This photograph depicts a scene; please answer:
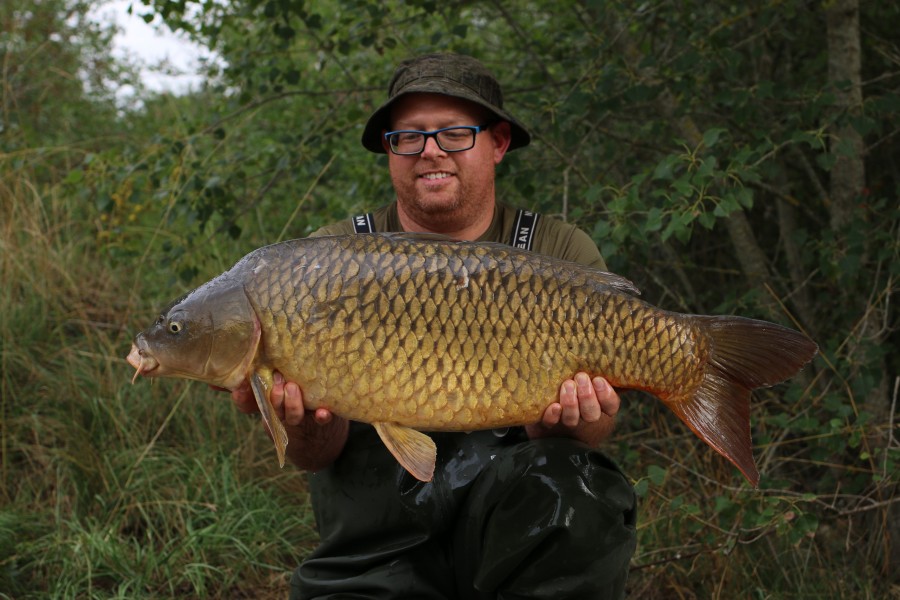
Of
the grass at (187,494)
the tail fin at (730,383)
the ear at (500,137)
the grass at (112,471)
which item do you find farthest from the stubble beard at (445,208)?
the grass at (112,471)

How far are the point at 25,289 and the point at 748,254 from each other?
2.44 m

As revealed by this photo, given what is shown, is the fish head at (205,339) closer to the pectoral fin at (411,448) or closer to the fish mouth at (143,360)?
the fish mouth at (143,360)

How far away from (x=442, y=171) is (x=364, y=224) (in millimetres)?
226

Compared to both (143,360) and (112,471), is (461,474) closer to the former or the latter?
(143,360)

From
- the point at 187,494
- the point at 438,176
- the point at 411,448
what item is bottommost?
the point at 187,494

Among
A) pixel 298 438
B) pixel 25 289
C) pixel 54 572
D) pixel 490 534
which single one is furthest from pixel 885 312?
pixel 25 289

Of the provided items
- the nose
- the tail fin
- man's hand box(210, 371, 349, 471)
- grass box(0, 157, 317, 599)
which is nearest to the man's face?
the nose

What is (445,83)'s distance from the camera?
6.27 ft

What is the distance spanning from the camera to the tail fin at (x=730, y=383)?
155 cm

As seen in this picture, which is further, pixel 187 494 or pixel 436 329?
pixel 187 494

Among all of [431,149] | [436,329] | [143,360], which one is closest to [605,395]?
[436,329]

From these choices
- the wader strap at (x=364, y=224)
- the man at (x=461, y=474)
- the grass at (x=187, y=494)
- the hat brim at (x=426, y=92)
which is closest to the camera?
the man at (x=461, y=474)

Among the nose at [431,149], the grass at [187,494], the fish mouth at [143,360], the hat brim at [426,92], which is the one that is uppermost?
the hat brim at [426,92]

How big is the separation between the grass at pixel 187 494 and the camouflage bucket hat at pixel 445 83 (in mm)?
916
